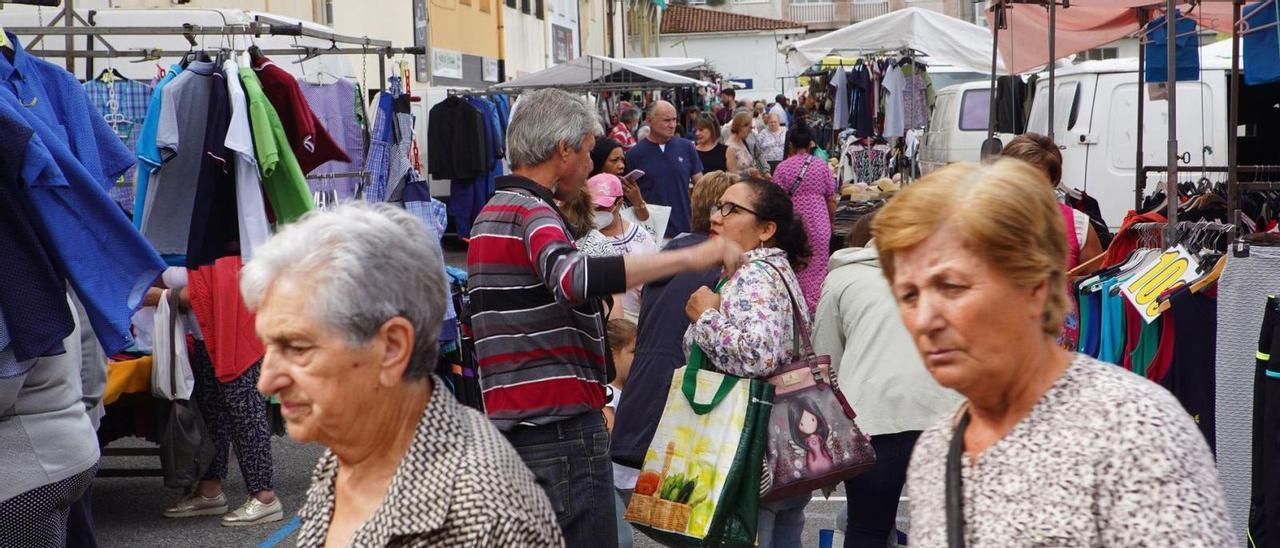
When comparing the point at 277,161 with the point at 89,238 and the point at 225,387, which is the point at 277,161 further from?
the point at 89,238

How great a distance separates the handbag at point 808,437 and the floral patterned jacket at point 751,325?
0.09 m

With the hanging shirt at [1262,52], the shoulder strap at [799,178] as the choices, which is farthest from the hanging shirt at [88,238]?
the hanging shirt at [1262,52]

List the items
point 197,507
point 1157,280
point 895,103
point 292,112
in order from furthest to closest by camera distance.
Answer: point 895,103 < point 197,507 < point 292,112 < point 1157,280

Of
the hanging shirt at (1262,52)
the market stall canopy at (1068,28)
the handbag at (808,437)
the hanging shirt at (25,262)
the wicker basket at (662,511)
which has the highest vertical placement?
the market stall canopy at (1068,28)

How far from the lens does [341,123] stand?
8781 millimetres

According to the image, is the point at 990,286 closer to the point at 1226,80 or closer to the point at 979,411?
the point at 979,411

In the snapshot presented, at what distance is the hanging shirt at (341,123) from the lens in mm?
8652

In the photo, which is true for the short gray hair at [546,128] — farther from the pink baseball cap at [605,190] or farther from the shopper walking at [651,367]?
the pink baseball cap at [605,190]

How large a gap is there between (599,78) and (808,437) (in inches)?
564

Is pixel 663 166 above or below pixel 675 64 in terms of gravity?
below

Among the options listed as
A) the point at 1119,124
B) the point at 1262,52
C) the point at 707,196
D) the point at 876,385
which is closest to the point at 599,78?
the point at 1119,124

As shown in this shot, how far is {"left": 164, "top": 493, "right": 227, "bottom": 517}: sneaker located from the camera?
274 inches

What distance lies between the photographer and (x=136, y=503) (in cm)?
730

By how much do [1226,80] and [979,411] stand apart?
12.1 m
